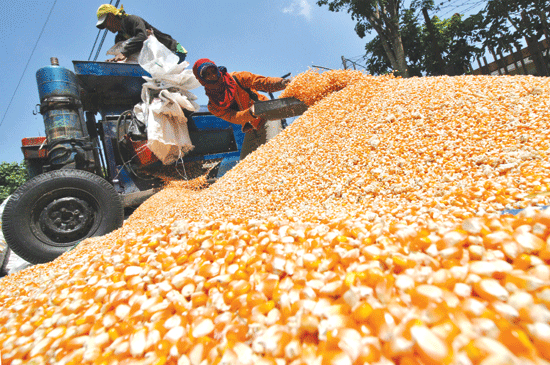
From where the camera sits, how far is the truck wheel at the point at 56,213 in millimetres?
2273

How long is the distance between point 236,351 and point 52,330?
0.73 meters

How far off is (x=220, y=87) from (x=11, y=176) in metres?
17.4

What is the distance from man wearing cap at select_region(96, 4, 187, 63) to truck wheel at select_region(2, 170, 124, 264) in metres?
2.09

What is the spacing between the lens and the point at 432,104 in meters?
2.03

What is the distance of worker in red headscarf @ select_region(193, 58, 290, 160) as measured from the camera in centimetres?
345

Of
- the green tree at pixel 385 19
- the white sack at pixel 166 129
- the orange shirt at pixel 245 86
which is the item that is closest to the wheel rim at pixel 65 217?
the white sack at pixel 166 129

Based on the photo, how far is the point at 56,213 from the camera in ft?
7.93

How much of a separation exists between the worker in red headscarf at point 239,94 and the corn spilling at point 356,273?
207 cm

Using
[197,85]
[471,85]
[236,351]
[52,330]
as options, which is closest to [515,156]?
[471,85]

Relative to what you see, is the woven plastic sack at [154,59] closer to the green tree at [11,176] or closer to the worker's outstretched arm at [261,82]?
the worker's outstretched arm at [261,82]

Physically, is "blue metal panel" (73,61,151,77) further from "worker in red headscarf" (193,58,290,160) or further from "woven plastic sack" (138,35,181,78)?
"worker in red headscarf" (193,58,290,160)

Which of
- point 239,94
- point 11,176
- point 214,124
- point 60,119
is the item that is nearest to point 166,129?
point 214,124

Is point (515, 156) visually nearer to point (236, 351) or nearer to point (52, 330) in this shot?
point (236, 351)

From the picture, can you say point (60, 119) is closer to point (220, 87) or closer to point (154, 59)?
point (154, 59)
